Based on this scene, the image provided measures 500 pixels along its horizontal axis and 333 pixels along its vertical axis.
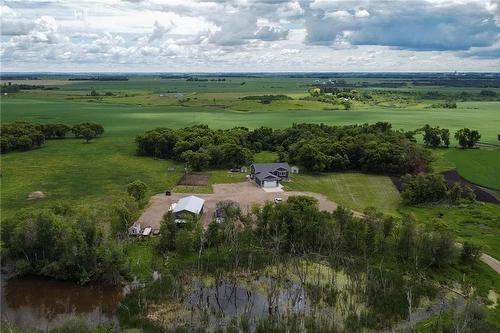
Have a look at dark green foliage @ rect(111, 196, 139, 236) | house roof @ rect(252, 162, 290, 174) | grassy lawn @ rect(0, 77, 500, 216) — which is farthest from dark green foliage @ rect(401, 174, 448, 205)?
dark green foliage @ rect(111, 196, 139, 236)

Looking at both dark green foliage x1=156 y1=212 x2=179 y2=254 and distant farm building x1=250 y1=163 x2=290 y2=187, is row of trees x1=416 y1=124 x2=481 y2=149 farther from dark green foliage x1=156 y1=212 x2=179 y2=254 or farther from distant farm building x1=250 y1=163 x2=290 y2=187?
dark green foliage x1=156 y1=212 x2=179 y2=254

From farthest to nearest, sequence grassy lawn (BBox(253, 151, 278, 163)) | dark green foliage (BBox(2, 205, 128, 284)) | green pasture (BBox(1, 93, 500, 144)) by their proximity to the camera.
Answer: green pasture (BBox(1, 93, 500, 144)) < grassy lawn (BBox(253, 151, 278, 163)) < dark green foliage (BBox(2, 205, 128, 284))

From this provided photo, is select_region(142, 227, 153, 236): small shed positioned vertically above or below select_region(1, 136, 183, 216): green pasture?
above

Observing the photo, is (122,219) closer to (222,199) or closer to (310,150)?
(222,199)

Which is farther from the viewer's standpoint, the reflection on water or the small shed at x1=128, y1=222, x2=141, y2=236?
the small shed at x1=128, y1=222, x2=141, y2=236

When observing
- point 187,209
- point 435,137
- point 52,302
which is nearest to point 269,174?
point 187,209

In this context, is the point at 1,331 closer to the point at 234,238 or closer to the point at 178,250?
the point at 178,250

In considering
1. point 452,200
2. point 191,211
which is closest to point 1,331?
point 191,211

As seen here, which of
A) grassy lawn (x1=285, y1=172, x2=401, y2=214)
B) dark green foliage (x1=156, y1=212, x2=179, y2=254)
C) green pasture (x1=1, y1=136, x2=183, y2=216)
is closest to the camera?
dark green foliage (x1=156, y1=212, x2=179, y2=254)
